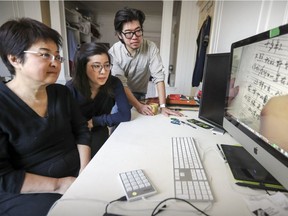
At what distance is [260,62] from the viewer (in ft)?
2.01

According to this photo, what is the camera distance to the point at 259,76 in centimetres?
61

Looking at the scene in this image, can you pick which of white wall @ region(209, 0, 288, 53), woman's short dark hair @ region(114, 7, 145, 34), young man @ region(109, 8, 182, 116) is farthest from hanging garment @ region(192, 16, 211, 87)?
woman's short dark hair @ region(114, 7, 145, 34)

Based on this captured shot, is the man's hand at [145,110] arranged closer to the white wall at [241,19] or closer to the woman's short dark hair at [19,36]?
the woman's short dark hair at [19,36]

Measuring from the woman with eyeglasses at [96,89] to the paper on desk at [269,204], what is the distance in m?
0.82

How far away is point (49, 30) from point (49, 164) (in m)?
0.60

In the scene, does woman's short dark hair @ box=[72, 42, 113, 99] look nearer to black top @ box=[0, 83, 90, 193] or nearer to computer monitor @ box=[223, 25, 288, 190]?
black top @ box=[0, 83, 90, 193]

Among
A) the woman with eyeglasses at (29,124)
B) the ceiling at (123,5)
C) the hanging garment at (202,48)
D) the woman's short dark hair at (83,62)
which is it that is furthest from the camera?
the ceiling at (123,5)

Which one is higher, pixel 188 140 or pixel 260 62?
pixel 260 62

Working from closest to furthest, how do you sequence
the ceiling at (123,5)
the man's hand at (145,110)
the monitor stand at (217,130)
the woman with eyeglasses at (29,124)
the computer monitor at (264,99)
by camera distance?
1. the computer monitor at (264,99)
2. the woman with eyeglasses at (29,124)
3. the monitor stand at (217,130)
4. the man's hand at (145,110)
5. the ceiling at (123,5)

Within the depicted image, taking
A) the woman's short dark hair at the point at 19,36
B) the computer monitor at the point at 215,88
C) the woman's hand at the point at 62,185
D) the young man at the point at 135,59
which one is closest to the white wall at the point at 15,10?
the young man at the point at 135,59

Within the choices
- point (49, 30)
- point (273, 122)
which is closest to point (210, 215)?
point (273, 122)

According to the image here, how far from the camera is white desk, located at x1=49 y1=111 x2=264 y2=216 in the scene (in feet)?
1.63

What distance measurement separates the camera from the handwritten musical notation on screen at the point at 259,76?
1.65ft

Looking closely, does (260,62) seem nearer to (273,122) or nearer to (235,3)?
(273,122)
